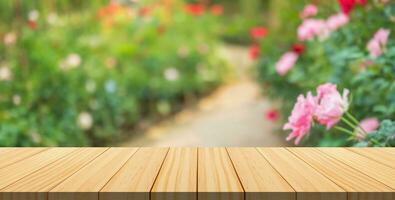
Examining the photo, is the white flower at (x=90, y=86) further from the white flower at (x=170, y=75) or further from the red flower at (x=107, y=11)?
the white flower at (x=170, y=75)

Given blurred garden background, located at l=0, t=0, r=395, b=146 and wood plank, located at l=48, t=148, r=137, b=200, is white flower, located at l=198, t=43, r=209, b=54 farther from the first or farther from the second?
wood plank, located at l=48, t=148, r=137, b=200

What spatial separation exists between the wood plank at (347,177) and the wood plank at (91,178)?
1.19 ft

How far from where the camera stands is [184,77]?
6270 mm

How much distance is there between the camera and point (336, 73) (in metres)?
2.30

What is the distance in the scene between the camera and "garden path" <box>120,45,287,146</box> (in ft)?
14.8

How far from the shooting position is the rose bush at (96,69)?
358 centimetres

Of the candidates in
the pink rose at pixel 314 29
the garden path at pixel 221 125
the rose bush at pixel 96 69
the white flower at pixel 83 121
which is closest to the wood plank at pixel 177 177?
the pink rose at pixel 314 29

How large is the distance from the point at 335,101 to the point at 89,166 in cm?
58

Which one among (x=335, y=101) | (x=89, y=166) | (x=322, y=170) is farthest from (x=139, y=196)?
(x=335, y=101)

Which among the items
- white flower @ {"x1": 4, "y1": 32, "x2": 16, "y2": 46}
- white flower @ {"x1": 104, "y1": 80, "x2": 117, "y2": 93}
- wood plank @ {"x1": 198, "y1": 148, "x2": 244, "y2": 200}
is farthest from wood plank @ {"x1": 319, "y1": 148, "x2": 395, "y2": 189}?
white flower @ {"x1": 104, "y1": 80, "x2": 117, "y2": 93}

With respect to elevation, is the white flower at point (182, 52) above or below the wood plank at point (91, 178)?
above

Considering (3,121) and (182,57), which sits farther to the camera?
(182,57)

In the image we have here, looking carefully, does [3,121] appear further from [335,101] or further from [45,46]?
[335,101]

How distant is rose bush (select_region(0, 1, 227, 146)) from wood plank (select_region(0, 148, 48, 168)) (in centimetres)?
168
